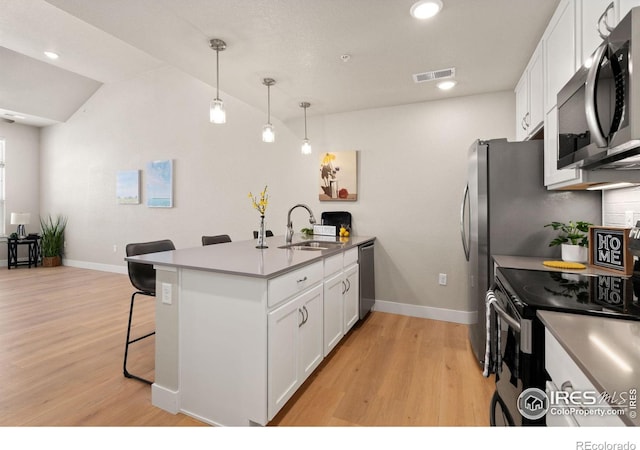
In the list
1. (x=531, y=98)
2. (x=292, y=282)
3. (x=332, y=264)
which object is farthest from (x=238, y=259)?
(x=531, y=98)

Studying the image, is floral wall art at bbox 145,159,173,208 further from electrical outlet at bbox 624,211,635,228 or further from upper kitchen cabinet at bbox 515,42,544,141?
electrical outlet at bbox 624,211,635,228

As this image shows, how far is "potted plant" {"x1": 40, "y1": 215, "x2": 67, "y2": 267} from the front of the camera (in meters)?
6.44

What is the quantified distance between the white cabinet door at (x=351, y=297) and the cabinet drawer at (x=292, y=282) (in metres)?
0.64

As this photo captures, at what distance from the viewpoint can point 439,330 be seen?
3219 mm

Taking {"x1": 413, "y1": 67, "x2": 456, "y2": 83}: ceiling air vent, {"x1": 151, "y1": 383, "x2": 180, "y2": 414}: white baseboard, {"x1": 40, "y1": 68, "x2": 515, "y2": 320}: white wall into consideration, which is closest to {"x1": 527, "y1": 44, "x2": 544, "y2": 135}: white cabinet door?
{"x1": 413, "y1": 67, "x2": 456, "y2": 83}: ceiling air vent

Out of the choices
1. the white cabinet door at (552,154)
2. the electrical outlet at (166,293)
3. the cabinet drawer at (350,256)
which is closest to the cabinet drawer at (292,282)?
the cabinet drawer at (350,256)

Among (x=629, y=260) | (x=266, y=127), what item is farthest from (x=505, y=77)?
(x=266, y=127)

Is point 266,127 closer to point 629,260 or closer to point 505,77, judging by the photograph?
point 505,77

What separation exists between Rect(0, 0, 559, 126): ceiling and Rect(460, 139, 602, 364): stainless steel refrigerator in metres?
0.78

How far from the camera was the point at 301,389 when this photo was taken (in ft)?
7.01

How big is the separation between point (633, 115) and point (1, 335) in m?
4.69

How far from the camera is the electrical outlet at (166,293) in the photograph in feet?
6.15

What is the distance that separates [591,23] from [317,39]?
1.57 m

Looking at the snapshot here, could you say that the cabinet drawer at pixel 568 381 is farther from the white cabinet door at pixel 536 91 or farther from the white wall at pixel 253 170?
the white wall at pixel 253 170
